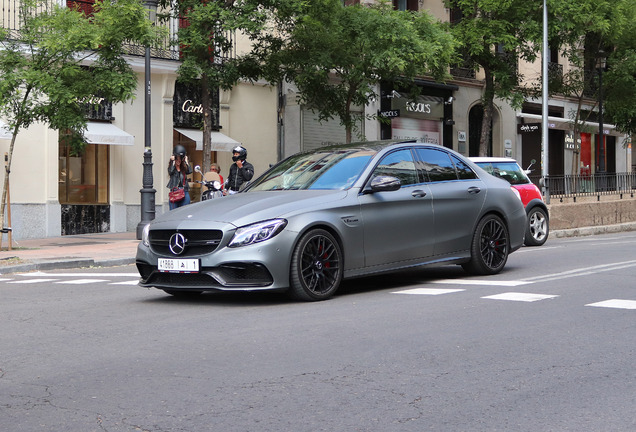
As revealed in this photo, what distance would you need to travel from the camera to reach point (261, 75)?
23250mm

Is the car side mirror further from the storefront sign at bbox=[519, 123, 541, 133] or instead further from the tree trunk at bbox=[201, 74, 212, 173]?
the storefront sign at bbox=[519, 123, 541, 133]

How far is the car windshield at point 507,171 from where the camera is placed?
59.3ft

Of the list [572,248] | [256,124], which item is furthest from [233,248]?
[256,124]

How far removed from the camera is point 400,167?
392 inches

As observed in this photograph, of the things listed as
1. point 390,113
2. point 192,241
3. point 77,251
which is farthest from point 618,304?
point 390,113

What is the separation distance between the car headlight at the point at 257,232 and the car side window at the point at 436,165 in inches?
97.5

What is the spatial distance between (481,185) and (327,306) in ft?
10.4

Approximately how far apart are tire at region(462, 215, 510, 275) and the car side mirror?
1.67 m

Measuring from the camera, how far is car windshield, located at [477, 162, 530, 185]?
18.1 meters

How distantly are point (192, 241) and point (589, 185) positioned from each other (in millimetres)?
20500

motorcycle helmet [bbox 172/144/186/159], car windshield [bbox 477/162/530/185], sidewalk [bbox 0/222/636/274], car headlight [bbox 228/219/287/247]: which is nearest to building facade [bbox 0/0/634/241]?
sidewalk [bbox 0/222/636/274]

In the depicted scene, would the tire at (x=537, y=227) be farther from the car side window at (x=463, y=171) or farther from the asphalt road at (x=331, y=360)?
the asphalt road at (x=331, y=360)

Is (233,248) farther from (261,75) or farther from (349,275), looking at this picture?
(261,75)

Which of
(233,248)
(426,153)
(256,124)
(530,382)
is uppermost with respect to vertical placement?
(256,124)
